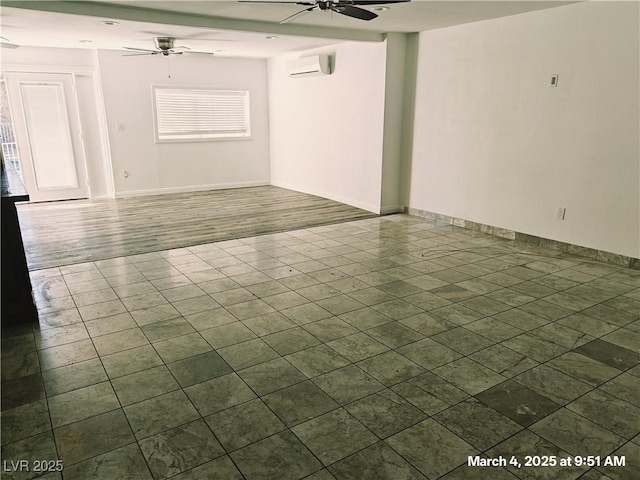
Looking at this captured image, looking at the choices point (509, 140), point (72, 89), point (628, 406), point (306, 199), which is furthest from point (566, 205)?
point (72, 89)

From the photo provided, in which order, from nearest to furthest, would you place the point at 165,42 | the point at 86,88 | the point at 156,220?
the point at 165,42, the point at 156,220, the point at 86,88

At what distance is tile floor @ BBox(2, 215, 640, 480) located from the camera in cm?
189

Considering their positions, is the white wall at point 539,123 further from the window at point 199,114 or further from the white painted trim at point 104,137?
the white painted trim at point 104,137

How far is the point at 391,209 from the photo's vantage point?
637cm

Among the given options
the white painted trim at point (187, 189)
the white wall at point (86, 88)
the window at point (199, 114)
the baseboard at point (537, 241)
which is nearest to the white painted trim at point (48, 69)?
the white wall at point (86, 88)

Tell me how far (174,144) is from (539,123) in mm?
5783

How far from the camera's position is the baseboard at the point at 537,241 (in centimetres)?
415

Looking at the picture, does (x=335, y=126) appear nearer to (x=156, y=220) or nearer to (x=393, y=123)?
(x=393, y=123)

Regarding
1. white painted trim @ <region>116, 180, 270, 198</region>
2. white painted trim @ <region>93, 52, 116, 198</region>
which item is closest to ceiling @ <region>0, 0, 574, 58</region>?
white painted trim @ <region>93, 52, 116, 198</region>

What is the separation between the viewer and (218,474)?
1.78 m

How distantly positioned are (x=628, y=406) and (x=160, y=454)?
2230mm

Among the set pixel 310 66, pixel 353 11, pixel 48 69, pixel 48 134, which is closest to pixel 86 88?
pixel 48 69

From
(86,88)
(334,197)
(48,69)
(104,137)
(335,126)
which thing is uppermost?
(48,69)

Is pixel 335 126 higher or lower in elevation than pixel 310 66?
lower
